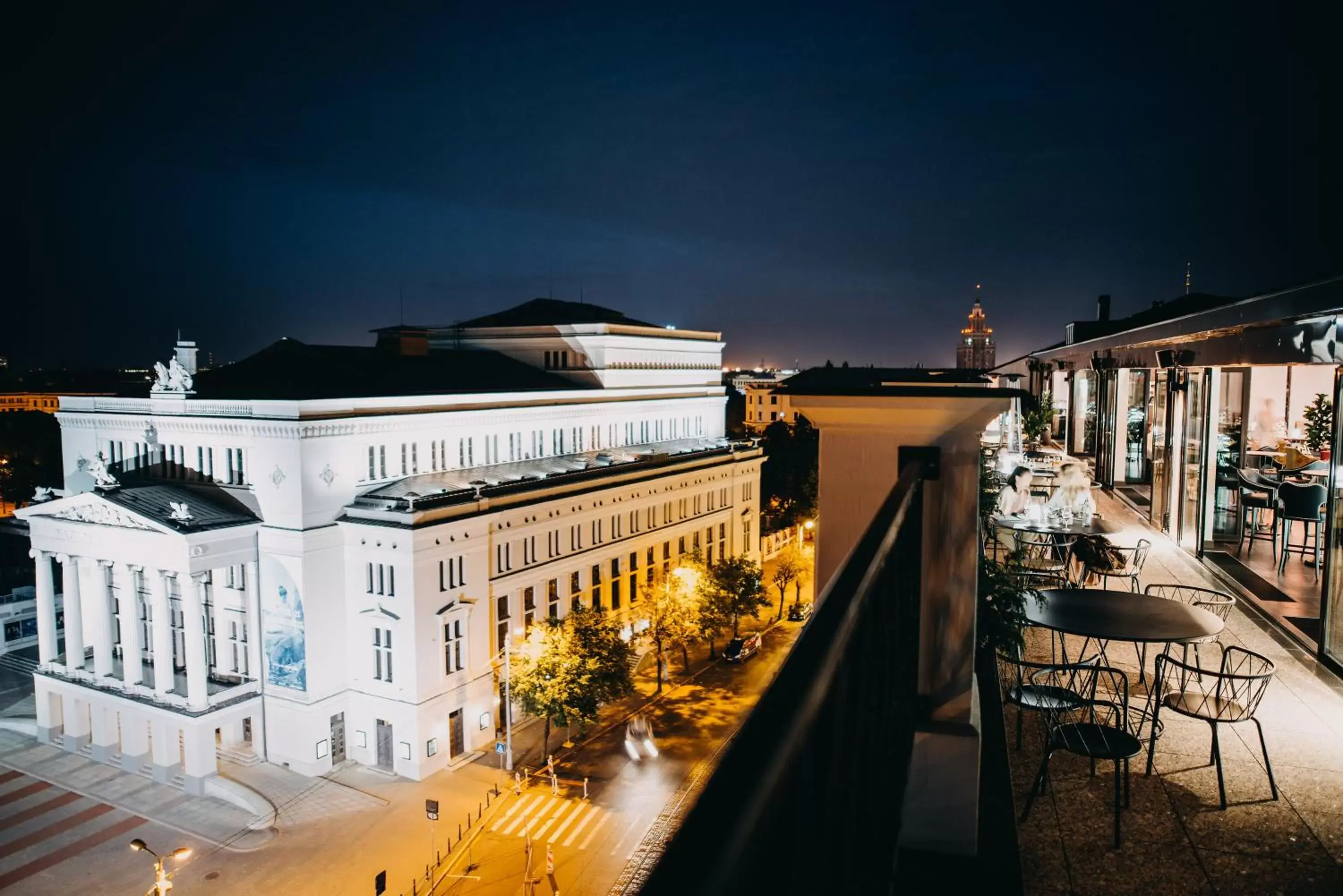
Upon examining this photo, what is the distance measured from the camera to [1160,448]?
59.1 ft

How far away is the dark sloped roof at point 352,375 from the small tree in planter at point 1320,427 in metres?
30.0

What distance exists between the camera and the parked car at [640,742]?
31.2 m

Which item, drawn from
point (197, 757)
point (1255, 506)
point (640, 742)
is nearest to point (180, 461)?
point (197, 757)

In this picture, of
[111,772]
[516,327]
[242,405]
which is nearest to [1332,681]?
[242,405]

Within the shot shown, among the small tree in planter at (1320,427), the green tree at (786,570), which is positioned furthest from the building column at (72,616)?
the small tree in planter at (1320,427)

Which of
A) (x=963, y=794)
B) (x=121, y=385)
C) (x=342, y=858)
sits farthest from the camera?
(x=121, y=385)

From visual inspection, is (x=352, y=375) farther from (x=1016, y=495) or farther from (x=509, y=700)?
(x=1016, y=495)

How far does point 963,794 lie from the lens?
4.05 m

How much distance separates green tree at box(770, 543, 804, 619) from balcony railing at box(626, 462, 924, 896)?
47.4 meters

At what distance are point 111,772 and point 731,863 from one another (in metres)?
39.4

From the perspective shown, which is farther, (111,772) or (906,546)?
(111,772)

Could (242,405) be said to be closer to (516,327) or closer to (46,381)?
(516,327)

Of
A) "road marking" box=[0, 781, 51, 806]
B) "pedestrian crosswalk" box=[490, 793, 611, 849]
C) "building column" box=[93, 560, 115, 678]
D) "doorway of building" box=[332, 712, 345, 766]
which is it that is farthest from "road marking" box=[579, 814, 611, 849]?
"building column" box=[93, 560, 115, 678]

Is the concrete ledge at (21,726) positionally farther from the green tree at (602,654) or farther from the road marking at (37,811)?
the green tree at (602,654)
